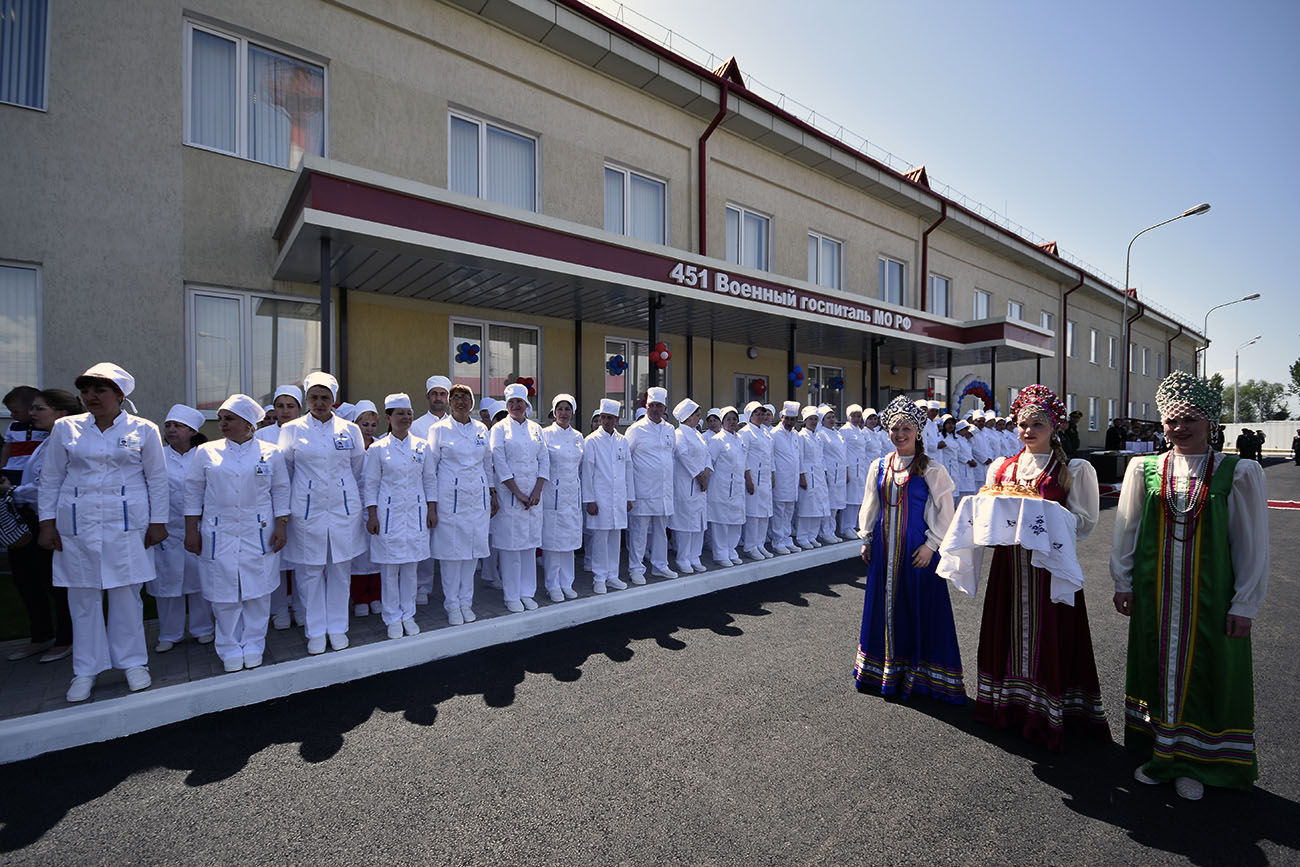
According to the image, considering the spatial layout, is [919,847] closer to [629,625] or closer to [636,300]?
[629,625]

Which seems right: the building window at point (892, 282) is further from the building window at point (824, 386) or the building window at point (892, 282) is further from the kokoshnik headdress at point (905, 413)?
the kokoshnik headdress at point (905, 413)

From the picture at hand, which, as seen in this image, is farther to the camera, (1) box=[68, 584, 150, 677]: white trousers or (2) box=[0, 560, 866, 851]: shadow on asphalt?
(1) box=[68, 584, 150, 677]: white trousers

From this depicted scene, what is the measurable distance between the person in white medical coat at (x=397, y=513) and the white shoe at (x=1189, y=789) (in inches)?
201

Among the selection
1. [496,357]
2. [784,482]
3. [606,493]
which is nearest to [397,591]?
[606,493]

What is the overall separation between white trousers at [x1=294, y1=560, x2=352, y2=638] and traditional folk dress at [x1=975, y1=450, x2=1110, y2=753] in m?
4.80

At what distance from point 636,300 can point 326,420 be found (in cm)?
552

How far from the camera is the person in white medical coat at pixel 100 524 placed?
159 inches

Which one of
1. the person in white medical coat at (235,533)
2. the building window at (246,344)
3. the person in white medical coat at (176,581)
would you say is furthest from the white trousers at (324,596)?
→ the building window at (246,344)

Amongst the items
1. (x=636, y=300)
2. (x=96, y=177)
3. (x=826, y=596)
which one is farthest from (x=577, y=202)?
(x=826, y=596)

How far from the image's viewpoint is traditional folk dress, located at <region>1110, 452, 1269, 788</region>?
9.98 ft

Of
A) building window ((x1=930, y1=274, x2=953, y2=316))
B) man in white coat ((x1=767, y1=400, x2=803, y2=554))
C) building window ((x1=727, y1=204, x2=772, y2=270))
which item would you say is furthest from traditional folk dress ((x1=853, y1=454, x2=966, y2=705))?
building window ((x1=930, y1=274, x2=953, y2=316))

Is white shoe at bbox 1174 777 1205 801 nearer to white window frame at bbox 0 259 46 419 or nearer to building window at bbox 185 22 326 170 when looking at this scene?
building window at bbox 185 22 326 170

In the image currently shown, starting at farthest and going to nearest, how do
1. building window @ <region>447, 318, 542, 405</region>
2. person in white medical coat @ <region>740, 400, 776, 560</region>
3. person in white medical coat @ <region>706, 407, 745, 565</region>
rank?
building window @ <region>447, 318, 542, 405</region> < person in white medical coat @ <region>740, 400, 776, 560</region> < person in white medical coat @ <region>706, 407, 745, 565</region>

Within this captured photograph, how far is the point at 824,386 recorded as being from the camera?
16812mm
